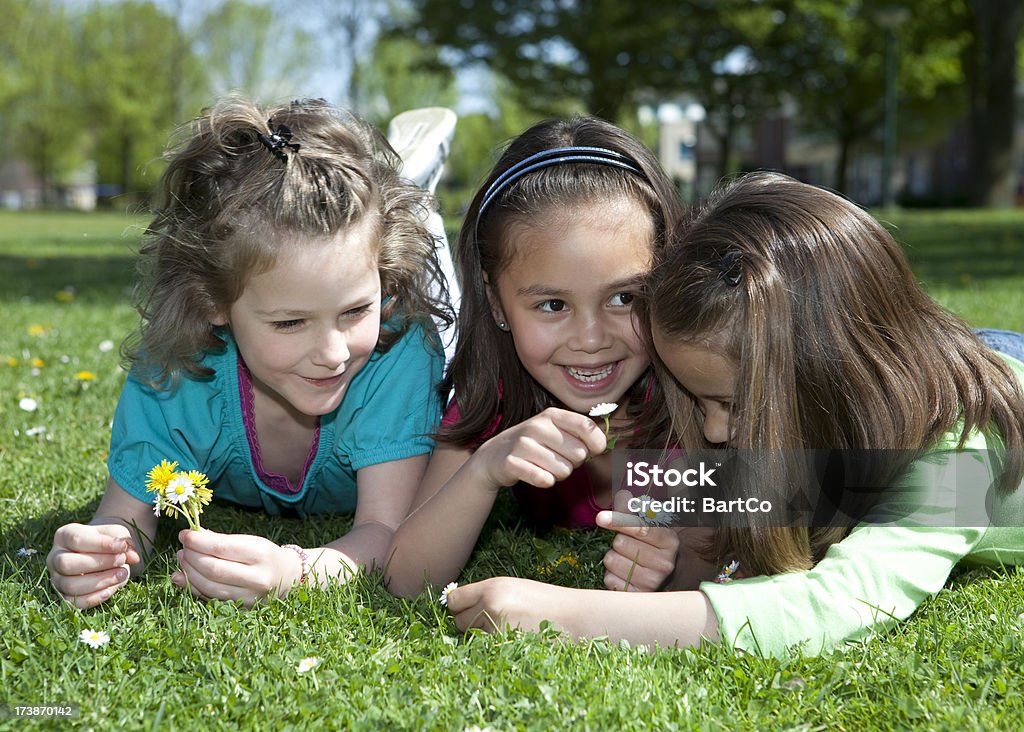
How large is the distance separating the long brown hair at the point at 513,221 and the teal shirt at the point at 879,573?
3.21 feet

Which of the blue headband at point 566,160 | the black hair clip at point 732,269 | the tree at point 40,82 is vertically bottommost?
the tree at point 40,82

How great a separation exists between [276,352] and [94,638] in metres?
0.87

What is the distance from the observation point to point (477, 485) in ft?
8.38

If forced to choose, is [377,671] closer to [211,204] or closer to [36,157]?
[211,204]

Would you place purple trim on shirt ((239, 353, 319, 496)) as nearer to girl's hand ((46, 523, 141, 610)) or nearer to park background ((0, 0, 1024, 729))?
park background ((0, 0, 1024, 729))

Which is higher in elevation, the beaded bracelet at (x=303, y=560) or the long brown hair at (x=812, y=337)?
the long brown hair at (x=812, y=337)

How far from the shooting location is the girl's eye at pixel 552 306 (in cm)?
293

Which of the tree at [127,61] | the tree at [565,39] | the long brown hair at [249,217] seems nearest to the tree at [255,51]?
the tree at [127,61]

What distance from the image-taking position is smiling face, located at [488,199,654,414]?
284cm

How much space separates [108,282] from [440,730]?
9021 millimetres

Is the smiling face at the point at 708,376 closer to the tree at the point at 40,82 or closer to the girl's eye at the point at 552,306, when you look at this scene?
the girl's eye at the point at 552,306

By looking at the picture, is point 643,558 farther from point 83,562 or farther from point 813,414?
point 83,562

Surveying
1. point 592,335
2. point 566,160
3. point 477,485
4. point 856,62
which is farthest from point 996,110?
point 477,485

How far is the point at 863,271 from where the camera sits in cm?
250
